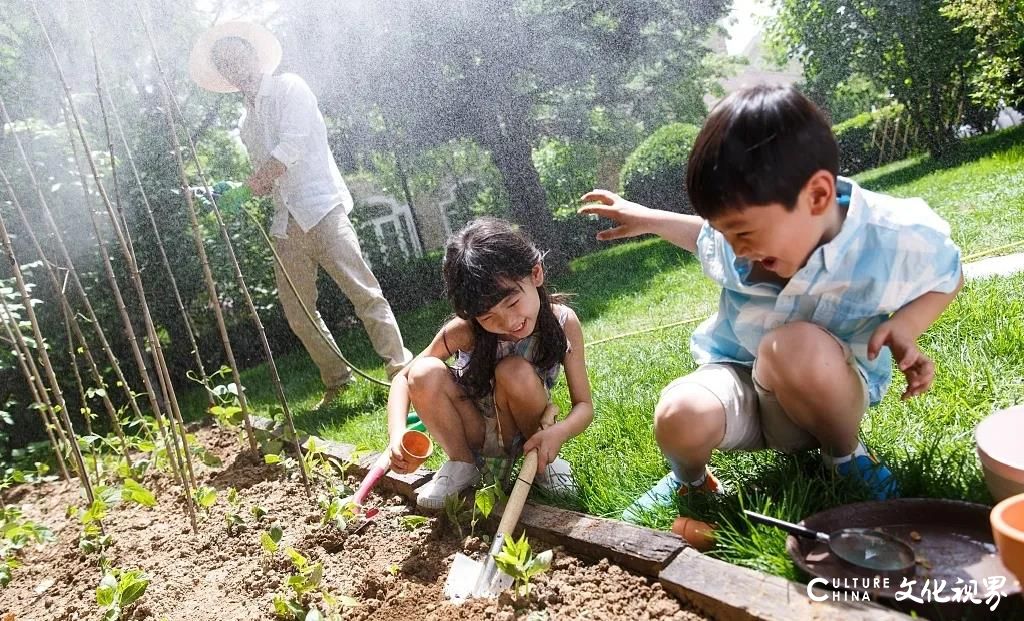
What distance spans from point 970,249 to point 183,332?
236 inches

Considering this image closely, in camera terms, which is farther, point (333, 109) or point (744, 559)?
point (333, 109)

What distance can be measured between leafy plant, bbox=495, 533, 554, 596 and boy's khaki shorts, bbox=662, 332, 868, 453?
46 cm

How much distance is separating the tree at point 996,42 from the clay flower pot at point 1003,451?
303 inches

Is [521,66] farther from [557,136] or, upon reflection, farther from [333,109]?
[333,109]

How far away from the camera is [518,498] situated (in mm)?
1631

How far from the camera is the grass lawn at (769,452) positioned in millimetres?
1454

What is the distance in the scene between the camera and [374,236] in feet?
27.5

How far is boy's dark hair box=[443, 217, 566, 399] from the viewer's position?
1.79 metres

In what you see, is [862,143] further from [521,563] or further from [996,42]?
[521,563]

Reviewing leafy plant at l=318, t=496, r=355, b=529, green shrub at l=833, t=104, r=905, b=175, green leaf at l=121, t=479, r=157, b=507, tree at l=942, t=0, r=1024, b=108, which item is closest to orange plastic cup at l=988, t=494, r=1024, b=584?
leafy plant at l=318, t=496, r=355, b=529

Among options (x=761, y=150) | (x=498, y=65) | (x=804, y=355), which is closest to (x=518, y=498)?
(x=804, y=355)

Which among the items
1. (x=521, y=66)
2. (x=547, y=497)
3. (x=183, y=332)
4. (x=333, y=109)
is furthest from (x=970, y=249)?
(x=333, y=109)

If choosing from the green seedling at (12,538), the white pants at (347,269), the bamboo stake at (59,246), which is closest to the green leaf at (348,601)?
the green seedling at (12,538)

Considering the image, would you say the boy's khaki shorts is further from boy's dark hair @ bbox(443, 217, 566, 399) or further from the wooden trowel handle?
boy's dark hair @ bbox(443, 217, 566, 399)
